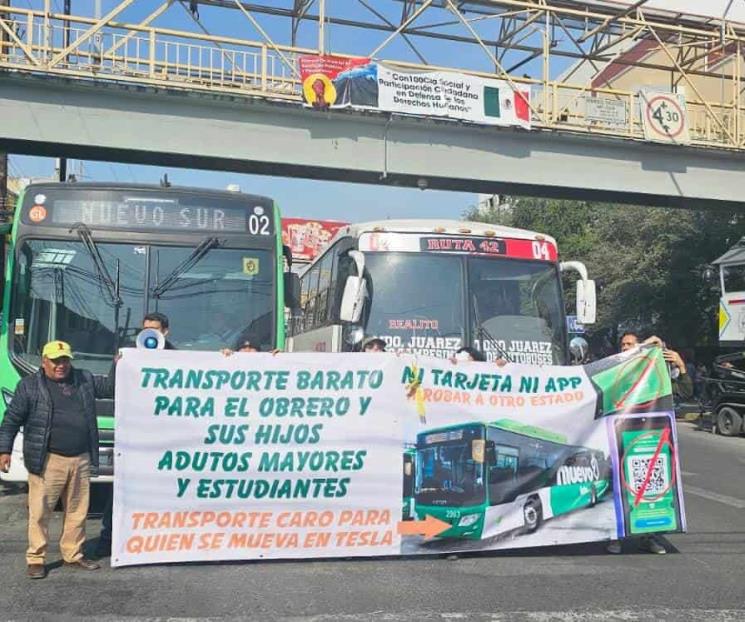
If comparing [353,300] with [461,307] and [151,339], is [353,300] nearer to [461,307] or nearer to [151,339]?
[461,307]

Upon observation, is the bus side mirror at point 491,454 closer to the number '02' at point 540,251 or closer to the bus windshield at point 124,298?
the bus windshield at point 124,298

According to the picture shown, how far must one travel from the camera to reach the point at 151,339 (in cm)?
673

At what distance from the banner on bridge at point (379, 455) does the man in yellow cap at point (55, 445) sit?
0.30 metres

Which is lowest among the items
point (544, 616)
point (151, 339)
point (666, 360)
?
point (544, 616)

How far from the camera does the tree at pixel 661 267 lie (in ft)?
88.1

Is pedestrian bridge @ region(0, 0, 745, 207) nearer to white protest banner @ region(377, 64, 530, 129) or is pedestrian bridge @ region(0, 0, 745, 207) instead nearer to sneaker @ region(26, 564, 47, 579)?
white protest banner @ region(377, 64, 530, 129)

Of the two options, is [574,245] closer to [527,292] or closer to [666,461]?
[527,292]

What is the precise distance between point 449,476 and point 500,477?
433 mm

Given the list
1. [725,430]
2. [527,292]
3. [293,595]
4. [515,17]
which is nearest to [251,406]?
[293,595]

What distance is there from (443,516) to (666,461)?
199 cm

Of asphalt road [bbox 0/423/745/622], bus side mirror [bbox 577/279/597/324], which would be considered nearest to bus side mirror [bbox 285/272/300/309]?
asphalt road [bbox 0/423/745/622]

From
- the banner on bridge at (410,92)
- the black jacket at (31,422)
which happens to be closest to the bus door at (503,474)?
the black jacket at (31,422)

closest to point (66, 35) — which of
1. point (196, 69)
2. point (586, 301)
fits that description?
point (196, 69)

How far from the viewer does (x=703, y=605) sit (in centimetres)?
523
